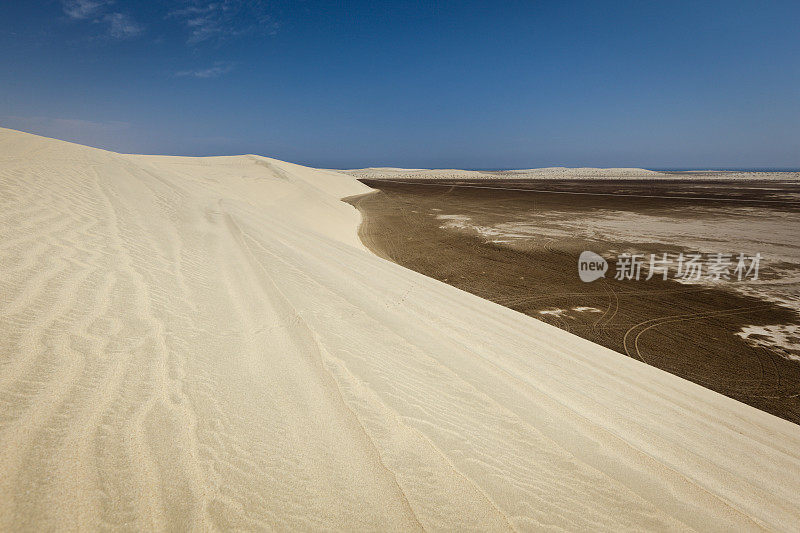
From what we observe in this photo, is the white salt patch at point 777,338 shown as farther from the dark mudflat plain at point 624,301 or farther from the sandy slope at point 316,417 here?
the sandy slope at point 316,417

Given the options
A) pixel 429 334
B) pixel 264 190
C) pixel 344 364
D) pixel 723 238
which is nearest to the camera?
pixel 344 364

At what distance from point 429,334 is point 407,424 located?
1587mm

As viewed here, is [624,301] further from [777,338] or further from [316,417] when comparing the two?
[316,417]

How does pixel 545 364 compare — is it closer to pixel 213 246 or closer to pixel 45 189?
pixel 213 246

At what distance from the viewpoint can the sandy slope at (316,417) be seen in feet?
5.06

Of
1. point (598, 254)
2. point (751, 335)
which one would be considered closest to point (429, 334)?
point (751, 335)

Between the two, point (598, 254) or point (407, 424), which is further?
point (598, 254)

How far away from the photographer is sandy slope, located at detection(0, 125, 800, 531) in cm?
154

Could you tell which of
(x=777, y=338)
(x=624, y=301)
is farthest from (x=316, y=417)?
(x=777, y=338)

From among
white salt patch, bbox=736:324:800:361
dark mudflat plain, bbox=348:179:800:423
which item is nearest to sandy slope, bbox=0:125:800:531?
dark mudflat plain, bbox=348:179:800:423

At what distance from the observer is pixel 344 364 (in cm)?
279

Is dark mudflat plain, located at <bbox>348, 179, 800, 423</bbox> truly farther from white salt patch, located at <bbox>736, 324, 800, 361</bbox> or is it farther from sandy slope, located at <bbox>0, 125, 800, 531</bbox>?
sandy slope, located at <bbox>0, 125, 800, 531</bbox>

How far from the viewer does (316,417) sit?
6.97 feet

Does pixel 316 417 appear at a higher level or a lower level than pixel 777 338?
higher
